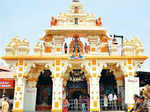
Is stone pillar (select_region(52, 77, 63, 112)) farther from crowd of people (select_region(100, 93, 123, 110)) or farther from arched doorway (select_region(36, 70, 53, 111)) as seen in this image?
crowd of people (select_region(100, 93, 123, 110))

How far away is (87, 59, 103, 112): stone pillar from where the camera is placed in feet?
49.6

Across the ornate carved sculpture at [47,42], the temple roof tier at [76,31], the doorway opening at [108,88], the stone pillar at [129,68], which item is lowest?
the doorway opening at [108,88]

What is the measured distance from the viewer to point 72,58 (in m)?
15.8

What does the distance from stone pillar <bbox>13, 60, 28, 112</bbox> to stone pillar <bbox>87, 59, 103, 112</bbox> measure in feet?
19.0

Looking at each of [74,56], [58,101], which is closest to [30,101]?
[58,101]

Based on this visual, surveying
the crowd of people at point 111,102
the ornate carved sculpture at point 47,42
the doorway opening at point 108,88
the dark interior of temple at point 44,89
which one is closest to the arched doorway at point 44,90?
the dark interior of temple at point 44,89

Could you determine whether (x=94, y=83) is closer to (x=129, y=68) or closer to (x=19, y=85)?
(x=129, y=68)

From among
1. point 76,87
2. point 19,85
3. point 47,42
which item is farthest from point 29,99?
point 47,42

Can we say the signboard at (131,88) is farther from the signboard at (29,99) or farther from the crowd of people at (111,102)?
the signboard at (29,99)

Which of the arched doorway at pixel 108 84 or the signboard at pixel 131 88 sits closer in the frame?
the signboard at pixel 131 88

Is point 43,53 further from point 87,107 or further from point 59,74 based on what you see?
point 87,107

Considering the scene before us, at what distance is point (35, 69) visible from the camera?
17.3 meters

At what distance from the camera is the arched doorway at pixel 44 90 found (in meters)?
19.0

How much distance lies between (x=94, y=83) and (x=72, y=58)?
2.90 meters
